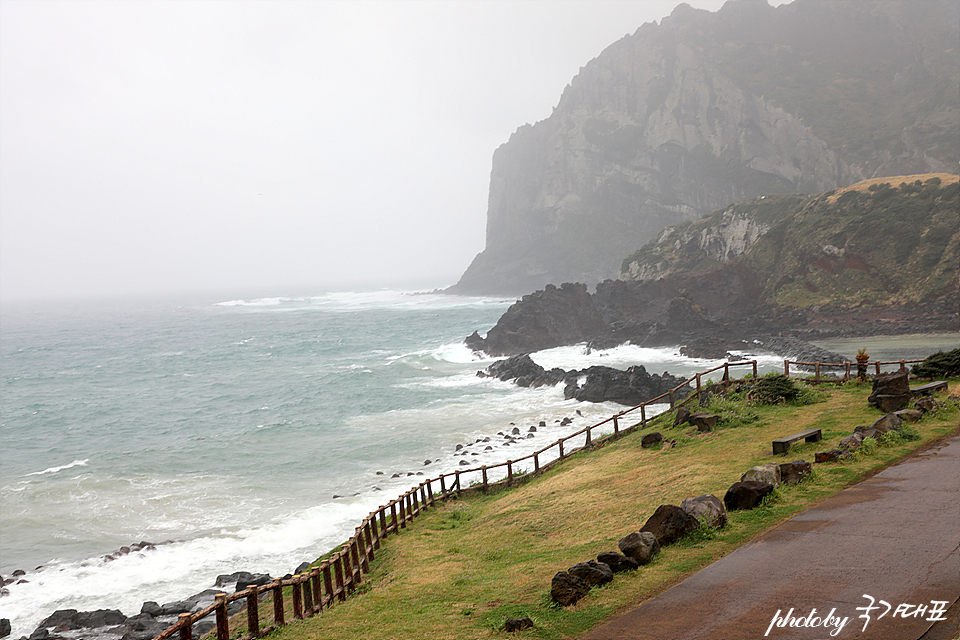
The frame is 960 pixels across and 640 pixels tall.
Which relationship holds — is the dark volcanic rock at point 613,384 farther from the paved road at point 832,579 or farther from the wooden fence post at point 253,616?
the wooden fence post at point 253,616

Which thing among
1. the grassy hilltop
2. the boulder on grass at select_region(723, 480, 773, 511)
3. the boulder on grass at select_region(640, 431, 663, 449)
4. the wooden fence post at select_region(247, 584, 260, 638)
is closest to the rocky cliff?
the grassy hilltop

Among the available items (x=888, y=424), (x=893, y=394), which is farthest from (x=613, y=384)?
(x=888, y=424)

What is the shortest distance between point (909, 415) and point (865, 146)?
420ft

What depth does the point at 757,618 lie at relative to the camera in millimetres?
6906

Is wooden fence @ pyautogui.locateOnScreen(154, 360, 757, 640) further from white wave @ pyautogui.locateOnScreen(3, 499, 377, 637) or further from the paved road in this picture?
the paved road

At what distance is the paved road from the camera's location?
259 inches

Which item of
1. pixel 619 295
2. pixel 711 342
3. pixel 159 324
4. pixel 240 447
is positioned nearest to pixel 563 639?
pixel 240 447

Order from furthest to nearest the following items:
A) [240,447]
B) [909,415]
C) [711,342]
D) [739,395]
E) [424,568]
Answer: [711,342], [240,447], [739,395], [909,415], [424,568]

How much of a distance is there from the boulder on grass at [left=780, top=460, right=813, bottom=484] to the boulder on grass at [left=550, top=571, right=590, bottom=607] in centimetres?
547

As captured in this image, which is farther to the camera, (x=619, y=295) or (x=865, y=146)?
(x=865, y=146)

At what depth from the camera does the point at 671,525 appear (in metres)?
9.75

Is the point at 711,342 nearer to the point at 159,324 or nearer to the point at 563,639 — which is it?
the point at 563,639

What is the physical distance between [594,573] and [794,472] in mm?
5412

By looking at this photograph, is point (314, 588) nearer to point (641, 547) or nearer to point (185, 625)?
point (185, 625)
